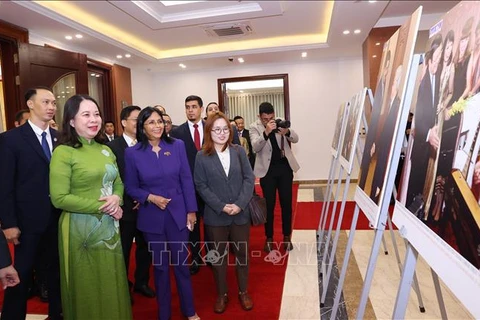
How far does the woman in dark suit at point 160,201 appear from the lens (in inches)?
61.7

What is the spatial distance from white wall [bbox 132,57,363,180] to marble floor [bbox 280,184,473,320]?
2882 mm

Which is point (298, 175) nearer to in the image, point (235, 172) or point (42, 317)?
point (235, 172)

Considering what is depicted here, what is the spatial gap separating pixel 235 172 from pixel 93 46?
251 centimetres

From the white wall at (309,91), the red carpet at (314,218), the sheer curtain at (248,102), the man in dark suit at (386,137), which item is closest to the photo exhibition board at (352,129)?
the man in dark suit at (386,137)

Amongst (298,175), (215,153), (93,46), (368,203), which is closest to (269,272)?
(215,153)

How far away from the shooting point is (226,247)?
1731 millimetres

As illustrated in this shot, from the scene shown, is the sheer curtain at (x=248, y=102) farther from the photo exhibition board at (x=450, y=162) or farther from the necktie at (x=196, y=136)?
the photo exhibition board at (x=450, y=162)

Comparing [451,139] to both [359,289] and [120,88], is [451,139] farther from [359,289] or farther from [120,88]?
[120,88]

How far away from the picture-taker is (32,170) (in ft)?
4.91

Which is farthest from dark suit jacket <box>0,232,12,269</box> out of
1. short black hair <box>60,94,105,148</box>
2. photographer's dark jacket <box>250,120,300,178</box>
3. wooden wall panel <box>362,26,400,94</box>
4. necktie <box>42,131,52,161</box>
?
wooden wall panel <box>362,26,400,94</box>

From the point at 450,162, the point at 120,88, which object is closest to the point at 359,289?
the point at 450,162

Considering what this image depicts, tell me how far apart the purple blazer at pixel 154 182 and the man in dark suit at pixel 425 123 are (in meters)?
1.07

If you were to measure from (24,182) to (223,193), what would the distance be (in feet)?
2.98

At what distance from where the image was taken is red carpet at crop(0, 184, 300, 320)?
1723 millimetres
